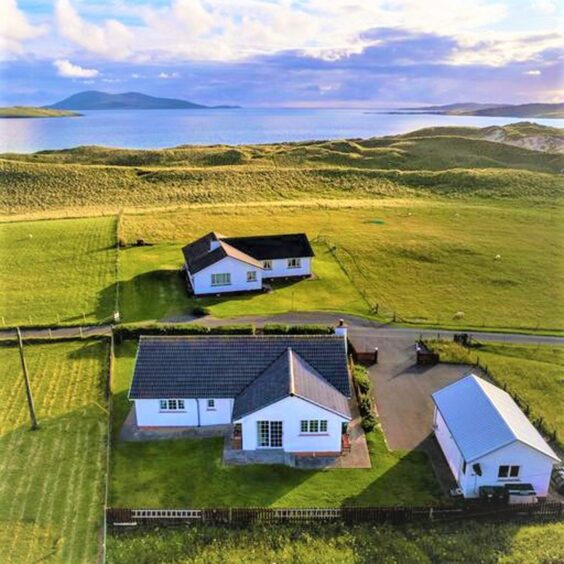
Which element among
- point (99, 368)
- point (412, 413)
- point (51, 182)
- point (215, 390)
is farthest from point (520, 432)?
point (51, 182)

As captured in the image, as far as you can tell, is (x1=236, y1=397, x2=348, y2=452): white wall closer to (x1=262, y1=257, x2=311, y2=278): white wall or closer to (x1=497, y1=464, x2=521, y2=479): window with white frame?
(x1=497, y1=464, x2=521, y2=479): window with white frame

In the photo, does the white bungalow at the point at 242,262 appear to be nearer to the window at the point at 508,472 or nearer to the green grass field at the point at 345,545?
the green grass field at the point at 345,545

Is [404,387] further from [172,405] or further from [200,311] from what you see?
[200,311]

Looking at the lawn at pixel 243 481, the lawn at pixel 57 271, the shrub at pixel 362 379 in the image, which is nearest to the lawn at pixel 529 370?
the shrub at pixel 362 379

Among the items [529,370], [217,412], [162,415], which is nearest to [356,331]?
[529,370]

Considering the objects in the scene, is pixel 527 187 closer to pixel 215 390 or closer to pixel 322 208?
pixel 322 208

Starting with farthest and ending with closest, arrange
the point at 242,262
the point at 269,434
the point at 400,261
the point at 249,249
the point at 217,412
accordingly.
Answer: the point at 400,261
the point at 249,249
the point at 242,262
the point at 217,412
the point at 269,434

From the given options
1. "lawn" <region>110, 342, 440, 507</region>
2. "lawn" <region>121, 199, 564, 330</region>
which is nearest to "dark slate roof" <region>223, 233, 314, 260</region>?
"lawn" <region>121, 199, 564, 330</region>
